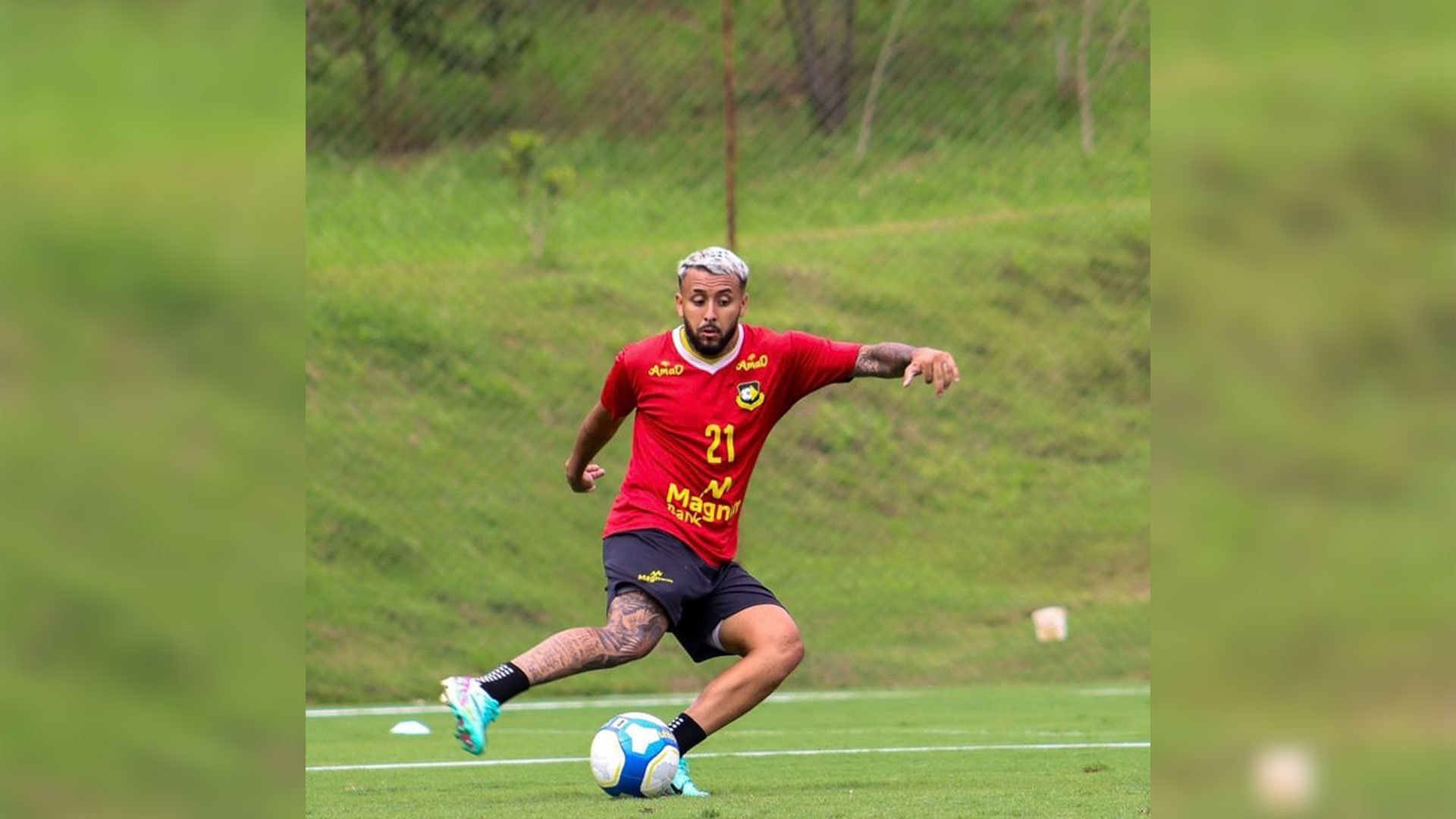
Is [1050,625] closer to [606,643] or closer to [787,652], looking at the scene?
[787,652]

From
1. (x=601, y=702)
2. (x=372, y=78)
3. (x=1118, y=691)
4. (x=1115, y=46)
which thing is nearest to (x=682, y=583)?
(x=601, y=702)

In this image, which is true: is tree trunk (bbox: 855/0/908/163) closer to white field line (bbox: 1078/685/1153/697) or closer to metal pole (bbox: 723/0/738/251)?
metal pole (bbox: 723/0/738/251)

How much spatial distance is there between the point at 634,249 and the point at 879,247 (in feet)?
7.44

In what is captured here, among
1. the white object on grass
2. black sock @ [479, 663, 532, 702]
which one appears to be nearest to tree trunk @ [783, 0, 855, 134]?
the white object on grass

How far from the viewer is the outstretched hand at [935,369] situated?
5449 mm

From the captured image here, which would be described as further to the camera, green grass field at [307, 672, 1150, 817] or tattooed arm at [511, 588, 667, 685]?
tattooed arm at [511, 588, 667, 685]

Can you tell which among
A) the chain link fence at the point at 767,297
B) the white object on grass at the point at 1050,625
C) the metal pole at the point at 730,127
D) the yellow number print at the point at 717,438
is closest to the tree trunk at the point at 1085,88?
the chain link fence at the point at 767,297

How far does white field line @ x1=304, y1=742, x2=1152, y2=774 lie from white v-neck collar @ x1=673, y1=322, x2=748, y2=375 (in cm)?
203

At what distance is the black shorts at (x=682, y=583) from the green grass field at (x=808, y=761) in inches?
22.0

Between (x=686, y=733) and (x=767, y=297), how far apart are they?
1042 centimetres

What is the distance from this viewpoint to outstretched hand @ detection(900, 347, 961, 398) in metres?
5.45

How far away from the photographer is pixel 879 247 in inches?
630

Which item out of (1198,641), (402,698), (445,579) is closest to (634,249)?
(445,579)

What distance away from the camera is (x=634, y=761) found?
557 centimetres
